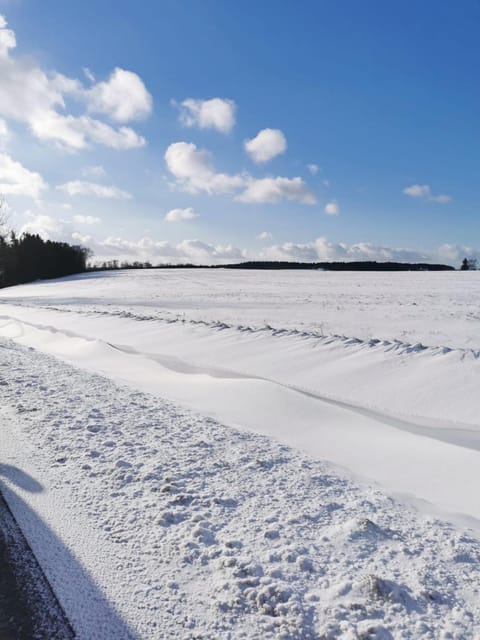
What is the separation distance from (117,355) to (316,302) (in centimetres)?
969

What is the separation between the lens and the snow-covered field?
219 cm

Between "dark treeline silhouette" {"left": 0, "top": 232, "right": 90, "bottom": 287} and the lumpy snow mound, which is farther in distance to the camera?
"dark treeline silhouette" {"left": 0, "top": 232, "right": 90, "bottom": 287}

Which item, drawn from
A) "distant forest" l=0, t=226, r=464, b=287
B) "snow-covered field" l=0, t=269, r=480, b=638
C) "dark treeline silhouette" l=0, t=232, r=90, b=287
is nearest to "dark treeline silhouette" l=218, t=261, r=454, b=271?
"distant forest" l=0, t=226, r=464, b=287

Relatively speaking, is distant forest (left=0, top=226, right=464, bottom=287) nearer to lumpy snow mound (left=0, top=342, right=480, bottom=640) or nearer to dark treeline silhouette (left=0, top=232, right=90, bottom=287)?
dark treeline silhouette (left=0, top=232, right=90, bottom=287)

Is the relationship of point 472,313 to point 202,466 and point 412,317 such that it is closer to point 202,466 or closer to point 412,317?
point 412,317

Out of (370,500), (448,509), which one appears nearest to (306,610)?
(370,500)

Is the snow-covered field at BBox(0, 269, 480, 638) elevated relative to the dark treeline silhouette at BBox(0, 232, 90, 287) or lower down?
lower down

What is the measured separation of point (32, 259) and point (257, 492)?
209 feet

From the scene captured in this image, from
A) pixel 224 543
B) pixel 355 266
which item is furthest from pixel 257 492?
pixel 355 266

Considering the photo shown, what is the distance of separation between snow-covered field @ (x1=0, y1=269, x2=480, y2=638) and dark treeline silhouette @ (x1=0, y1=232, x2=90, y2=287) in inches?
2107

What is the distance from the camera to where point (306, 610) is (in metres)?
2.16

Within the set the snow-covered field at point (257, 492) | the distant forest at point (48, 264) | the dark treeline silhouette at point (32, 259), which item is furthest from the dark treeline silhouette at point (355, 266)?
the snow-covered field at point (257, 492)

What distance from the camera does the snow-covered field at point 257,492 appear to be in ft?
7.19

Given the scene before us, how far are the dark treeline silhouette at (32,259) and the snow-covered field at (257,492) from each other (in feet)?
176
